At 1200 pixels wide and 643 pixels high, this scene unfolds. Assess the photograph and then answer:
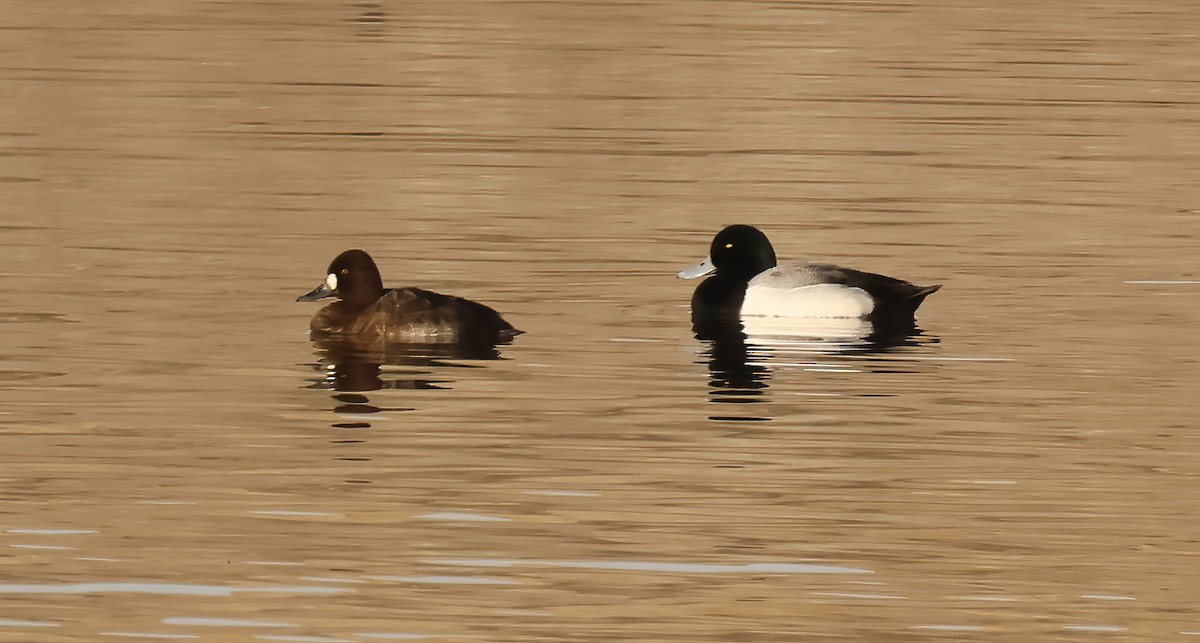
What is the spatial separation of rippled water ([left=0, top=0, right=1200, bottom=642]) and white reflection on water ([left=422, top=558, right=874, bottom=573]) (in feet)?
0.06

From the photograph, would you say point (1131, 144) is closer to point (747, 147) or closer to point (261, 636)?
point (747, 147)

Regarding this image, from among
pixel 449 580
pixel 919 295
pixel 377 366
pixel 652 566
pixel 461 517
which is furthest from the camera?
pixel 919 295

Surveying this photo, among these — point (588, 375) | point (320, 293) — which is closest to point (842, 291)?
point (588, 375)

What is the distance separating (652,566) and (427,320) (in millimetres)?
4770

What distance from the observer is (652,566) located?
8734 millimetres

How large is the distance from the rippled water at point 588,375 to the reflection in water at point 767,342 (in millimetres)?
75

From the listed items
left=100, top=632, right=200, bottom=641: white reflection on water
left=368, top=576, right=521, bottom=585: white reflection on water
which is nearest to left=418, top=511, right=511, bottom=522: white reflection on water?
left=368, top=576, right=521, bottom=585: white reflection on water

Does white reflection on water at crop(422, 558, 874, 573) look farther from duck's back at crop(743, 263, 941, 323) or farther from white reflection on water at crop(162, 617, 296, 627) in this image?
duck's back at crop(743, 263, 941, 323)

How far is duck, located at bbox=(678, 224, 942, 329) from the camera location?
14359mm

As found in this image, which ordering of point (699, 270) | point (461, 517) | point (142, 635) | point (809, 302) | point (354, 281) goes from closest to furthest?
1. point (142, 635)
2. point (461, 517)
3. point (354, 281)
4. point (809, 302)
5. point (699, 270)

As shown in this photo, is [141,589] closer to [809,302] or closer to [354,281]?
[354,281]

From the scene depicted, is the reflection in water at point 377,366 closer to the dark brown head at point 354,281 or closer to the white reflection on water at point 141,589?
the dark brown head at point 354,281

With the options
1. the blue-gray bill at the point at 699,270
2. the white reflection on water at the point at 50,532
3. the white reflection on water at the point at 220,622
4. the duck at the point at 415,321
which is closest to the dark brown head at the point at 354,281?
the duck at the point at 415,321

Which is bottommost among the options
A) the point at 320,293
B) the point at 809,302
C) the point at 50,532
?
the point at 50,532
